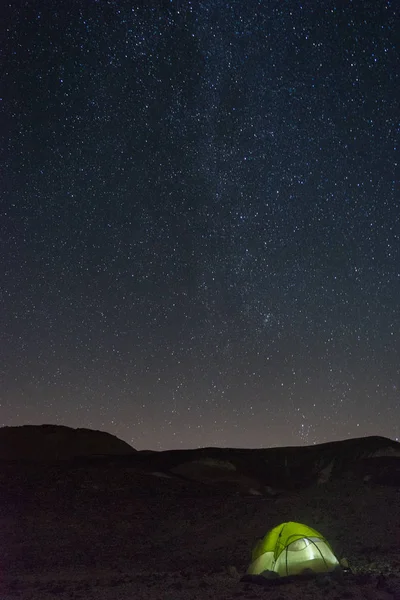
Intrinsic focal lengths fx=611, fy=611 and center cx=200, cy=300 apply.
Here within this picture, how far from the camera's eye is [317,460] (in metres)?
60.3

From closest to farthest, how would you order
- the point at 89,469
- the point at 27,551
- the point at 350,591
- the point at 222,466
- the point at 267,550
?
the point at 350,591 < the point at 267,550 < the point at 27,551 < the point at 89,469 < the point at 222,466

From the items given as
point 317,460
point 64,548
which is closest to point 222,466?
point 317,460

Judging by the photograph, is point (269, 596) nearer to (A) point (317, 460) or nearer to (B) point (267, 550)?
(B) point (267, 550)

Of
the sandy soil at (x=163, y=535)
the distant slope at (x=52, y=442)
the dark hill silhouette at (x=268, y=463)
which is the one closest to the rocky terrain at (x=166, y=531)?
the sandy soil at (x=163, y=535)

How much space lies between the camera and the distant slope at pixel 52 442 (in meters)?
85.9

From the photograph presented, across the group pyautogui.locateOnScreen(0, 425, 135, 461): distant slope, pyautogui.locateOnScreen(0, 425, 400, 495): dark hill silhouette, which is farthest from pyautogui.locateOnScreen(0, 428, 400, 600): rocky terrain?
pyautogui.locateOnScreen(0, 425, 135, 461): distant slope

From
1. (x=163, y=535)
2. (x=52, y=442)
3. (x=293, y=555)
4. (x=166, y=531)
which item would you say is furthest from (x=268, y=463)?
(x=293, y=555)

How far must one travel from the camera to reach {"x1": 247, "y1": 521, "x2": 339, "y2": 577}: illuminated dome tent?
15.0 metres

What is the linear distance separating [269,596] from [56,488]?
24414 millimetres

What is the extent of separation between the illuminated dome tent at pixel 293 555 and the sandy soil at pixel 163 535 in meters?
0.69

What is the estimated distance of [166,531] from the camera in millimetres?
27875

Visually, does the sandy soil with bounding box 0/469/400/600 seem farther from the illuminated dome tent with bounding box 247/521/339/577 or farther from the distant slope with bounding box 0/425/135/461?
the distant slope with bounding box 0/425/135/461

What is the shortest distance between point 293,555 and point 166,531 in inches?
547

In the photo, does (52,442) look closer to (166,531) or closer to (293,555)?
(166,531)
